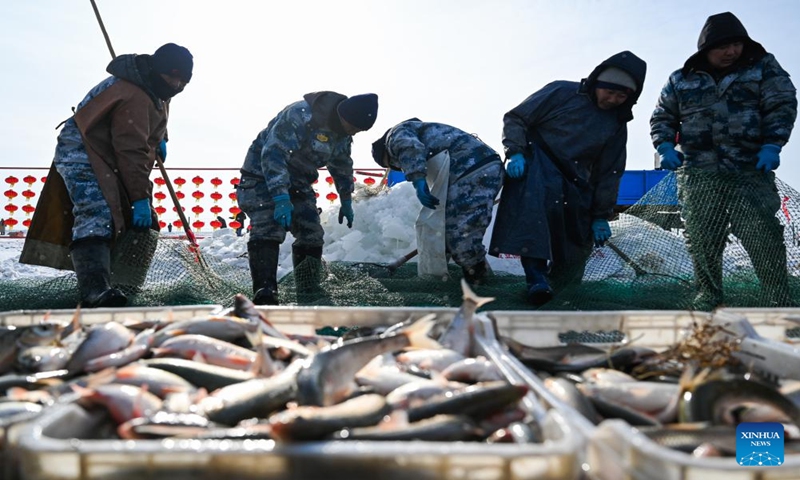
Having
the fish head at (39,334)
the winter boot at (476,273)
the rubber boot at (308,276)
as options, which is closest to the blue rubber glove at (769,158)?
the winter boot at (476,273)

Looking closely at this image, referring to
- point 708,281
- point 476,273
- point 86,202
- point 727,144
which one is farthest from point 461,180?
point 86,202

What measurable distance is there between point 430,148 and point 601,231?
2042mm

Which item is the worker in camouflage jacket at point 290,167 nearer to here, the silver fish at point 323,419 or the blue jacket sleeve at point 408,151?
the blue jacket sleeve at point 408,151

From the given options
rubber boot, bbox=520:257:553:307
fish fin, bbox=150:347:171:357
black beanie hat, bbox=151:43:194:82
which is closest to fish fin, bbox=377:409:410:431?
fish fin, bbox=150:347:171:357

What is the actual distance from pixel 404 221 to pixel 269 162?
4.00m

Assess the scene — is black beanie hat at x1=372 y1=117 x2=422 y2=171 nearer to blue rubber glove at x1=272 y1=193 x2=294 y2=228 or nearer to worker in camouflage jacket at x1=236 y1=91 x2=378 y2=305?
worker in camouflage jacket at x1=236 y1=91 x2=378 y2=305

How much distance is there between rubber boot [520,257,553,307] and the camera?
4949 mm

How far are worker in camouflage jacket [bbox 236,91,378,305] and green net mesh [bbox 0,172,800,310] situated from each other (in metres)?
0.41

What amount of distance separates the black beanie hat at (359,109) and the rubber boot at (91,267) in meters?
2.62

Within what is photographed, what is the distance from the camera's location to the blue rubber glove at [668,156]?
5801mm

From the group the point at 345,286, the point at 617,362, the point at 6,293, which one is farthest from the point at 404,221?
the point at 617,362

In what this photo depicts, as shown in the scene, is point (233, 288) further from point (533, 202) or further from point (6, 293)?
point (533, 202)

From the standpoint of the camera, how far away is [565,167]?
558cm

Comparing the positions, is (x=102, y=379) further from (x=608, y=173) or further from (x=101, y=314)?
(x=608, y=173)
